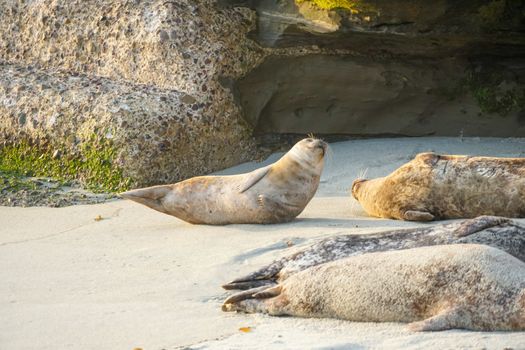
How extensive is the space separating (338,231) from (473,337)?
263 centimetres

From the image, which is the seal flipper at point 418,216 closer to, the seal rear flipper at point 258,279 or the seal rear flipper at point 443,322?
the seal rear flipper at point 258,279

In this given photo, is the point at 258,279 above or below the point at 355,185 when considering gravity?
below

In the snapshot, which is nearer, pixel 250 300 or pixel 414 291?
pixel 414 291

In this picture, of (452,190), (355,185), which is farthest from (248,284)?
(355,185)

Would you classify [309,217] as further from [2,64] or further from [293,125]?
[2,64]

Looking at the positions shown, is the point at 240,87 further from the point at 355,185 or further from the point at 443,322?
the point at 443,322

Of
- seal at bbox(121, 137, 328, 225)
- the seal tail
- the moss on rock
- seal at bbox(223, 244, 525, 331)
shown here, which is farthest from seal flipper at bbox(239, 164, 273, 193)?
seal at bbox(223, 244, 525, 331)

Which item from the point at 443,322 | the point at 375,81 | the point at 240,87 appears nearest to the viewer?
the point at 443,322

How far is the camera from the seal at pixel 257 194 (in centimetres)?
832

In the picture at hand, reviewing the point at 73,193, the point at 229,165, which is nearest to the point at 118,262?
the point at 73,193

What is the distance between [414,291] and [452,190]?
299 cm

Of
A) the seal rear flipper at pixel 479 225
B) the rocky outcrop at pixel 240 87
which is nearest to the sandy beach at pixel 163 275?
the rocky outcrop at pixel 240 87

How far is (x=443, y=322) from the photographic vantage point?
511cm

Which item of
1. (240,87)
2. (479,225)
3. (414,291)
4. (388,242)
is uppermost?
(240,87)
